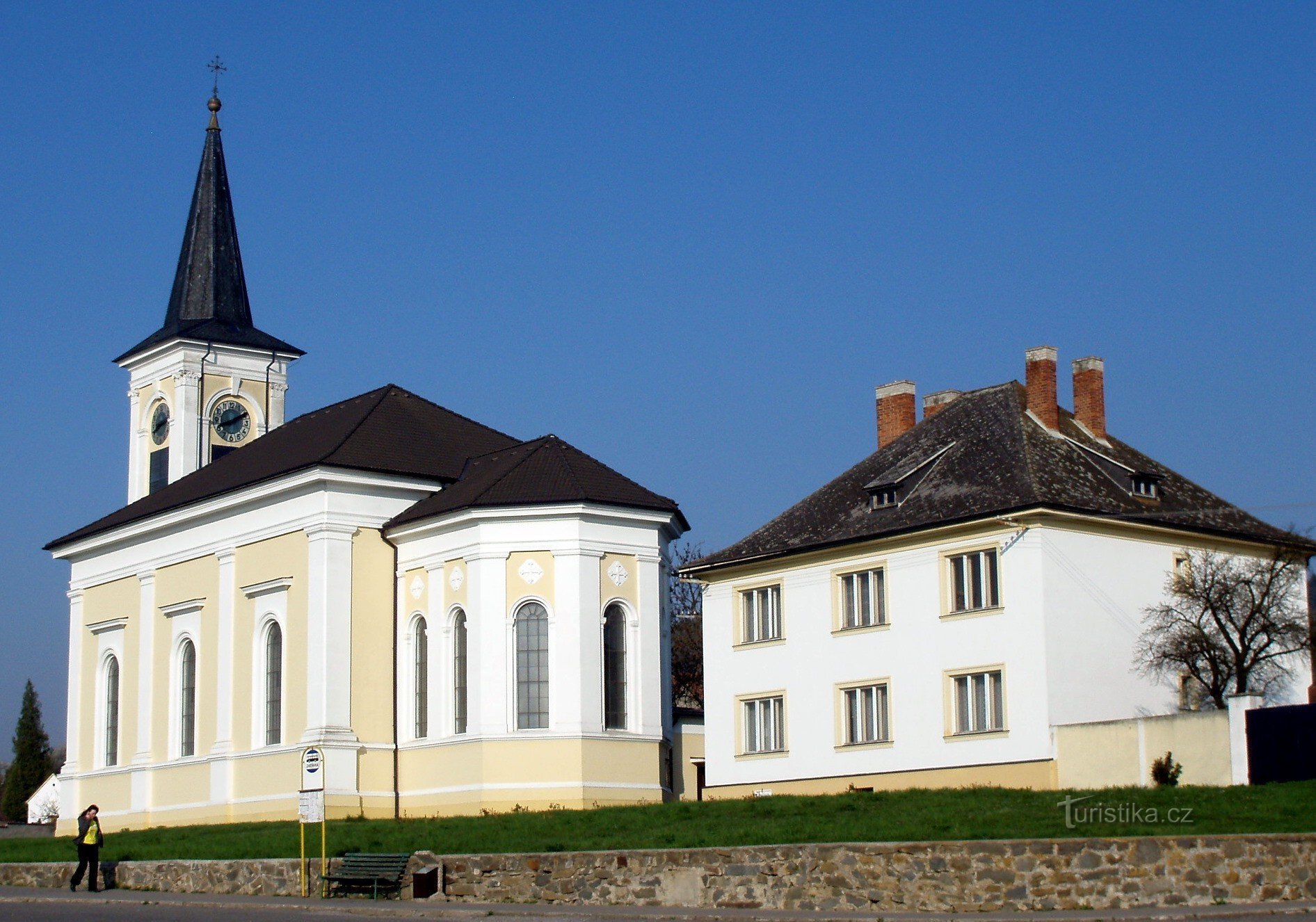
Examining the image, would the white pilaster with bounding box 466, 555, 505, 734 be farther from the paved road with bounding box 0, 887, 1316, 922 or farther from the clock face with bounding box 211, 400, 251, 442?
the clock face with bounding box 211, 400, 251, 442

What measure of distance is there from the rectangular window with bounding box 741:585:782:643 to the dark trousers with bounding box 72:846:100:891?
1780cm

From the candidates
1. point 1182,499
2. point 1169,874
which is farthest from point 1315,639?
point 1169,874

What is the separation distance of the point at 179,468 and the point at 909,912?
4596 centimetres

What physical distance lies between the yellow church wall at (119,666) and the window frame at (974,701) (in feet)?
84.5

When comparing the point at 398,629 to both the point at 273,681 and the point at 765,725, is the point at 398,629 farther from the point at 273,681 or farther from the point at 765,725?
the point at 765,725

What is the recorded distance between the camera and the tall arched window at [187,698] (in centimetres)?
5200

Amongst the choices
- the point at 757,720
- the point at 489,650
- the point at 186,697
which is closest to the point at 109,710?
the point at 186,697

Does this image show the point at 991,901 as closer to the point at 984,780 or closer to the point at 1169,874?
the point at 1169,874

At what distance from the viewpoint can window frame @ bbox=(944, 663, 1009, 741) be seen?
3962 cm

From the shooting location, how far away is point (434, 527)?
4675 centimetres

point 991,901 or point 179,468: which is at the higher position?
point 179,468

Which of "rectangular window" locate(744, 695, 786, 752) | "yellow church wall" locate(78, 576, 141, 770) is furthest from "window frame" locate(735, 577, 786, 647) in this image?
"yellow church wall" locate(78, 576, 141, 770)

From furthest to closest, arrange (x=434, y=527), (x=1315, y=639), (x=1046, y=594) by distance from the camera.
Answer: (x=434, y=527), (x=1315, y=639), (x=1046, y=594)
